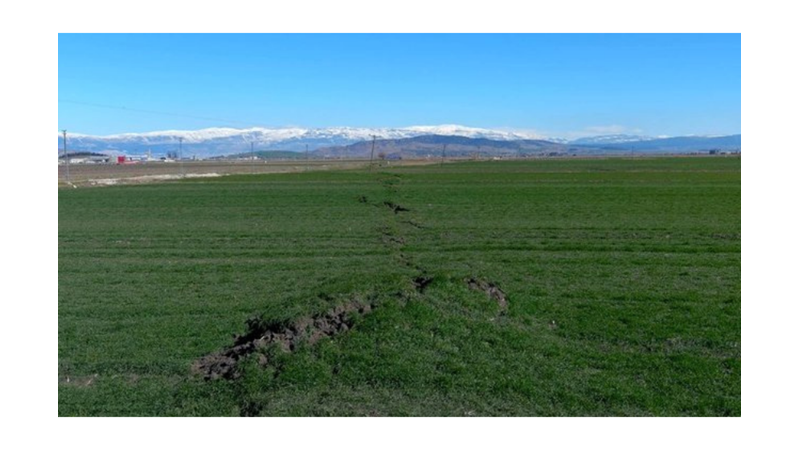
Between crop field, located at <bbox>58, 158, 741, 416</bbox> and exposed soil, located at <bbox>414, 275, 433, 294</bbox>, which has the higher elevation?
exposed soil, located at <bbox>414, 275, 433, 294</bbox>

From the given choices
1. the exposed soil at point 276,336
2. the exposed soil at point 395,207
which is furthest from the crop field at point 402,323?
the exposed soil at point 395,207

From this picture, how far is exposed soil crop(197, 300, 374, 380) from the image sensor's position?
1065 cm

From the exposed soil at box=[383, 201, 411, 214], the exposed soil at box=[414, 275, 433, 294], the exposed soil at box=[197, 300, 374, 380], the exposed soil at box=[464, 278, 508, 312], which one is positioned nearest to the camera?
the exposed soil at box=[197, 300, 374, 380]

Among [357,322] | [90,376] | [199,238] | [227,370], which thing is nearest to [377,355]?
[357,322]

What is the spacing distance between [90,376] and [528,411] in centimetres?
683

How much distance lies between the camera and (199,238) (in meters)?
25.8

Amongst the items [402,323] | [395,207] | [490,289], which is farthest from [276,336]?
[395,207]

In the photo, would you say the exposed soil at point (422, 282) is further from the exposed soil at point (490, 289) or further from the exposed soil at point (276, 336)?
the exposed soil at point (276, 336)

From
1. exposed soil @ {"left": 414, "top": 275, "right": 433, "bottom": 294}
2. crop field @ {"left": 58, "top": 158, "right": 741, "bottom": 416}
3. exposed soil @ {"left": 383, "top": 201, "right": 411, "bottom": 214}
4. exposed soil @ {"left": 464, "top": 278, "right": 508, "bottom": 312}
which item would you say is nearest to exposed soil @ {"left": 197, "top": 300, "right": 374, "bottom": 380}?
crop field @ {"left": 58, "top": 158, "right": 741, "bottom": 416}

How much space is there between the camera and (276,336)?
11.1 metres

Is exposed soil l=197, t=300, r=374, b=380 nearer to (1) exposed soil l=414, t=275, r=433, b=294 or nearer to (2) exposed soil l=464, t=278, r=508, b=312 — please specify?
(1) exposed soil l=414, t=275, r=433, b=294

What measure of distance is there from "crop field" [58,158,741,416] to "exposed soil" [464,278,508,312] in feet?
0.19

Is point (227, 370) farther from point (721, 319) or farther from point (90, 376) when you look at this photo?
point (721, 319)

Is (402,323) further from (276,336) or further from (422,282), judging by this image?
(422,282)
